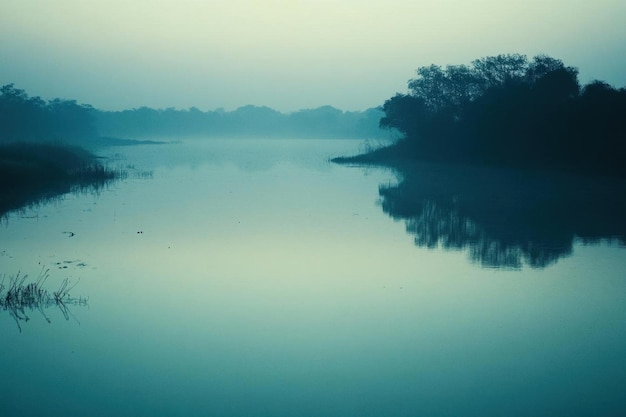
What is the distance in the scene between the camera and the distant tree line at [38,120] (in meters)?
59.2

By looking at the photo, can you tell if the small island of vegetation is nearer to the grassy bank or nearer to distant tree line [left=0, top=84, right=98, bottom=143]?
the grassy bank

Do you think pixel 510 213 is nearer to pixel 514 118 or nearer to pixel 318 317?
pixel 318 317

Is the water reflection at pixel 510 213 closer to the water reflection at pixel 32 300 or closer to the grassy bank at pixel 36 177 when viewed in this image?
the water reflection at pixel 32 300

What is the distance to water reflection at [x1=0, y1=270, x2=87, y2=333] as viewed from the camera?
7.34 meters

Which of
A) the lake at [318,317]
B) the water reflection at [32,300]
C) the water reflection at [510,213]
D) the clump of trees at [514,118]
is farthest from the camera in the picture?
the clump of trees at [514,118]

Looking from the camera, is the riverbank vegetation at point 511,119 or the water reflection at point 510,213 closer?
the water reflection at point 510,213

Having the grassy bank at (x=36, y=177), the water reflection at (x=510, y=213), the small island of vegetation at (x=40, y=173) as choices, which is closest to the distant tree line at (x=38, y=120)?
the small island of vegetation at (x=40, y=173)

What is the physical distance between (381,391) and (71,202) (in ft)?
49.1

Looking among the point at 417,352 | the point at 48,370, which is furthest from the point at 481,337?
the point at 48,370

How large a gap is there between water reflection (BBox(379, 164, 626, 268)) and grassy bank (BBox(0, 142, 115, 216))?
11097 mm

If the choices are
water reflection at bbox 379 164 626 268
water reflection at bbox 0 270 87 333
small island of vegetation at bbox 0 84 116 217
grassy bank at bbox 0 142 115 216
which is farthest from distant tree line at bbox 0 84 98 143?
water reflection at bbox 0 270 87 333

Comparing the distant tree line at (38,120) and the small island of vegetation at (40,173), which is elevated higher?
the distant tree line at (38,120)

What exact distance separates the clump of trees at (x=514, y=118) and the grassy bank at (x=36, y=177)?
2079 cm

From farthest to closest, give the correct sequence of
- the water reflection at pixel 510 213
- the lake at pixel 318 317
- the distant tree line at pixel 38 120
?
the distant tree line at pixel 38 120, the water reflection at pixel 510 213, the lake at pixel 318 317
